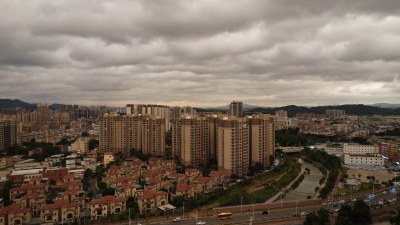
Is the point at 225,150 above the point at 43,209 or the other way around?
above

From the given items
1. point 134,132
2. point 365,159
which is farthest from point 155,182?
point 365,159

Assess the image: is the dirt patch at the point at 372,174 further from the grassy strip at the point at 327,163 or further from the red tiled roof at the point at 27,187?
the red tiled roof at the point at 27,187

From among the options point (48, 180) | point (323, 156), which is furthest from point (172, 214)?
point (323, 156)

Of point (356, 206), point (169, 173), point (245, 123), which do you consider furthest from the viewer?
point (245, 123)

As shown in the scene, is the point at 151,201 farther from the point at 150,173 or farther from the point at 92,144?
the point at 92,144

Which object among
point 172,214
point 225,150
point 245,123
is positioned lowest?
point 172,214

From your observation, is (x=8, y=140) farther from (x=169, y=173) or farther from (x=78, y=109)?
(x=78, y=109)
